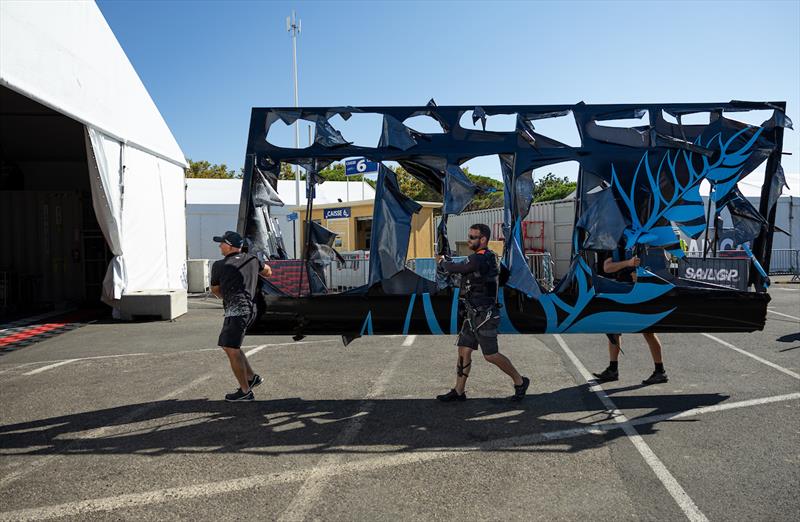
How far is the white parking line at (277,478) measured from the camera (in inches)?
143

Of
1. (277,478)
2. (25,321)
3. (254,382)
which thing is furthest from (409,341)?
(25,321)

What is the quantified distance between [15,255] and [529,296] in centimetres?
1467

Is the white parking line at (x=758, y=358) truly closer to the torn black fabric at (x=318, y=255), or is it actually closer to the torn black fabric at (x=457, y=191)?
the torn black fabric at (x=457, y=191)

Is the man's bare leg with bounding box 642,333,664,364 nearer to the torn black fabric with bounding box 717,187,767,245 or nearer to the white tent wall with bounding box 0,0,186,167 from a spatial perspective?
the torn black fabric with bounding box 717,187,767,245

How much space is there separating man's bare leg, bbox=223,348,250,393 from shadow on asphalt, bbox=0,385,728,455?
0.66ft

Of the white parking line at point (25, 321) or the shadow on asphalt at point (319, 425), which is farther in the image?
the white parking line at point (25, 321)

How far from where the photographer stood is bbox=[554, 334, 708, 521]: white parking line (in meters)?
3.55

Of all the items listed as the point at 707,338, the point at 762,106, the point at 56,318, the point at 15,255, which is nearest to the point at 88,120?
the point at 56,318

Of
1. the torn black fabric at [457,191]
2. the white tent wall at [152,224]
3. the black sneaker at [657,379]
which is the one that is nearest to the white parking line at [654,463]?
the black sneaker at [657,379]

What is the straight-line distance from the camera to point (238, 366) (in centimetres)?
595

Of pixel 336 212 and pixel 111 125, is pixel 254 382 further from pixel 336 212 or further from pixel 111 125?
pixel 336 212

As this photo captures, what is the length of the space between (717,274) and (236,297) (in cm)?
517

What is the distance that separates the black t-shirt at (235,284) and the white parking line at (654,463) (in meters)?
3.75

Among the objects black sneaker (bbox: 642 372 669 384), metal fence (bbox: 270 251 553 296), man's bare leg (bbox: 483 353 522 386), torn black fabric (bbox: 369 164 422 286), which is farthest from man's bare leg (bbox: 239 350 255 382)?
black sneaker (bbox: 642 372 669 384)
